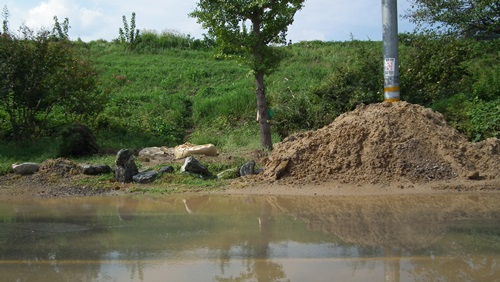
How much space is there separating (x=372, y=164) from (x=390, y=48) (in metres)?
3.56

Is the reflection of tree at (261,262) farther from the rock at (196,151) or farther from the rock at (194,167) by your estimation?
the rock at (196,151)

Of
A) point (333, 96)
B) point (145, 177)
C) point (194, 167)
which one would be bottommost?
point (145, 177)

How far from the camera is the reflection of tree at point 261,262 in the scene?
5512 millimetres

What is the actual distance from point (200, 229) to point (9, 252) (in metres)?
2.50

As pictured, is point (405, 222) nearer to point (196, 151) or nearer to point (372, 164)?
point (372, 164)

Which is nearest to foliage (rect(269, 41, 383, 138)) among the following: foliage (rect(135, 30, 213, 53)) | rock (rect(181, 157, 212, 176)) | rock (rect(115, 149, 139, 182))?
rock (rect(181, 157, 212, 176))

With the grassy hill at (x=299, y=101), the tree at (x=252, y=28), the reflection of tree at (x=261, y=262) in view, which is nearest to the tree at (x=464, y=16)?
the grassy hill at (x=299, y=101)

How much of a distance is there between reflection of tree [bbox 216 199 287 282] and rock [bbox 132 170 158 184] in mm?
4010

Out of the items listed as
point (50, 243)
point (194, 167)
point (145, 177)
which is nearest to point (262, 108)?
point (194, 167)

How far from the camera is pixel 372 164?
10.3 metres

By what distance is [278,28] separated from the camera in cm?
1275

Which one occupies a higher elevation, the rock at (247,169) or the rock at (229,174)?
the rock at (247,169)

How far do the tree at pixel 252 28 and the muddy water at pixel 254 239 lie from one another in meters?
4.23

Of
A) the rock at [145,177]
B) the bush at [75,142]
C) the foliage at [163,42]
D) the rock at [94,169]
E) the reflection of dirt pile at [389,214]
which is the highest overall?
the foliage at [163,42]
